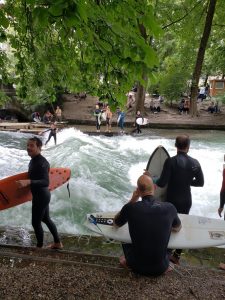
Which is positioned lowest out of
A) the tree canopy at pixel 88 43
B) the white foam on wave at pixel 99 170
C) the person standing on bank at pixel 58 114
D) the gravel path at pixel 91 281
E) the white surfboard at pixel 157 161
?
the white foam on wave at pixel 99 170

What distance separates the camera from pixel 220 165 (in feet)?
43.3

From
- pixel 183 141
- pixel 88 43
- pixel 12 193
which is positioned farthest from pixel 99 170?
pixel 88 43

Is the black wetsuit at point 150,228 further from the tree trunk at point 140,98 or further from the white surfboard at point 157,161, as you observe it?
the tree trunk at point 140,98

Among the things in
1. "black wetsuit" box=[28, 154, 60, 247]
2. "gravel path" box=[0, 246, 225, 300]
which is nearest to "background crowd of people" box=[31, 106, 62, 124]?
"black wetsuit" box=[28, 154, 60, 247]

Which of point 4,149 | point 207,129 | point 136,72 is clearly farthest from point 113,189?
point 207,129

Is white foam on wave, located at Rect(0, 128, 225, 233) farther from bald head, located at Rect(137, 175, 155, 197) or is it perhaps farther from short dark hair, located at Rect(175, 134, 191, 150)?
bald head, located at Rect(137, 175, 155, 197)

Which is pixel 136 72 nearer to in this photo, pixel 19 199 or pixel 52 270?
pixel 52 270

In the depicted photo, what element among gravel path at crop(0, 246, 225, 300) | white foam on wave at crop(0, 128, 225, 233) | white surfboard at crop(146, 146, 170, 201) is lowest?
white foam on wave at crop(0, 128, 225, 233)

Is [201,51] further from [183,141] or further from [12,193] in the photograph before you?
[183,141]

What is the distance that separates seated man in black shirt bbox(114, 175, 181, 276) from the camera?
3639 mm

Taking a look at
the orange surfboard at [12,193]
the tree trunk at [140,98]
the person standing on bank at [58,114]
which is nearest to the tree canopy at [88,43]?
the orange surfboard at [12,193]

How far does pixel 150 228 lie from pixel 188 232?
1.26m

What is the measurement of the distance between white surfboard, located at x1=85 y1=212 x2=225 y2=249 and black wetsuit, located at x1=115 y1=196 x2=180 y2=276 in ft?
1.49

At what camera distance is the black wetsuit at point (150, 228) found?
3.64 m
